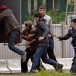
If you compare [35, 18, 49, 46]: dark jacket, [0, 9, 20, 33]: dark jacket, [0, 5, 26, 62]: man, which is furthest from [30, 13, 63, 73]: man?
[0, 9, 20, 33]: dark jacket

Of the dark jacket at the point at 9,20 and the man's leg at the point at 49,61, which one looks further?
the dark jacket at the point at 9,20

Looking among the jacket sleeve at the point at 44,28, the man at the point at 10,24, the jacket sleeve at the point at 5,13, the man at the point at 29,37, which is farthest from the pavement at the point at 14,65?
the jacket sleeve at the point at 44,28

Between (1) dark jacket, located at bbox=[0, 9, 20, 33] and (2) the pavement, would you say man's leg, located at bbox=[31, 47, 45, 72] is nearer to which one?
(1) dark jacket, located at bbox=[0, 9, 20, 33]

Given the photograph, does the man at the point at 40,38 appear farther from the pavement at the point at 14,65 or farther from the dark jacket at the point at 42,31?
the pavement at the point at 14,65

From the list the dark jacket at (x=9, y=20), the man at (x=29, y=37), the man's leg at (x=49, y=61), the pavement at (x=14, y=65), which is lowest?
the pavement at (x=14, y=65)

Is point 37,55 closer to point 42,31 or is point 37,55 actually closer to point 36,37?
point 36,37

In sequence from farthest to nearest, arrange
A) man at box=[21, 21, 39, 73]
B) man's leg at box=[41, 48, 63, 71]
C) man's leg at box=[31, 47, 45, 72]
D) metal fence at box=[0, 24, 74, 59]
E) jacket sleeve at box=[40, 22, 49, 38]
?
metal fence at box=[0, 24, 74, 59] < man's leg at box=[41, 48, 63, 71] < man at box=[21, 21, 39, 73] < man's leg at box=[31, 47, 45, 72] < jacket sleeve at box=[40, 22, 49, 38]

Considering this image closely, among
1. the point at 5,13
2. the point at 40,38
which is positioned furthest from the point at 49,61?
the point at 5,13

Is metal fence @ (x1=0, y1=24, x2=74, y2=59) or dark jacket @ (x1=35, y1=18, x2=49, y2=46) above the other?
dark jacket @ (x1=35, y1=18, x2=49, y2=46)

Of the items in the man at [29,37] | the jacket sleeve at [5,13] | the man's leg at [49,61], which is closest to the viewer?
the man at [29,37]

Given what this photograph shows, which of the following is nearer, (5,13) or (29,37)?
(29,37)

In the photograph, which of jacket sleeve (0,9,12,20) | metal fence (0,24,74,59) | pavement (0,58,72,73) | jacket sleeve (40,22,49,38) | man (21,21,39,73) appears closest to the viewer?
jacket sleeve (40,22,49,38)

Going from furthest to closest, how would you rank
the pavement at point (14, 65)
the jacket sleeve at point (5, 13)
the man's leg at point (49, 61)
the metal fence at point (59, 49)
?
the metal fence at point (59, 49)
the pavement at point (14, 65)
the jacket sleeve at point (5, 13)
the man's leg at point (49, 61)

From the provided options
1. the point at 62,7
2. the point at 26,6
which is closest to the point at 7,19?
the point at 26,6
